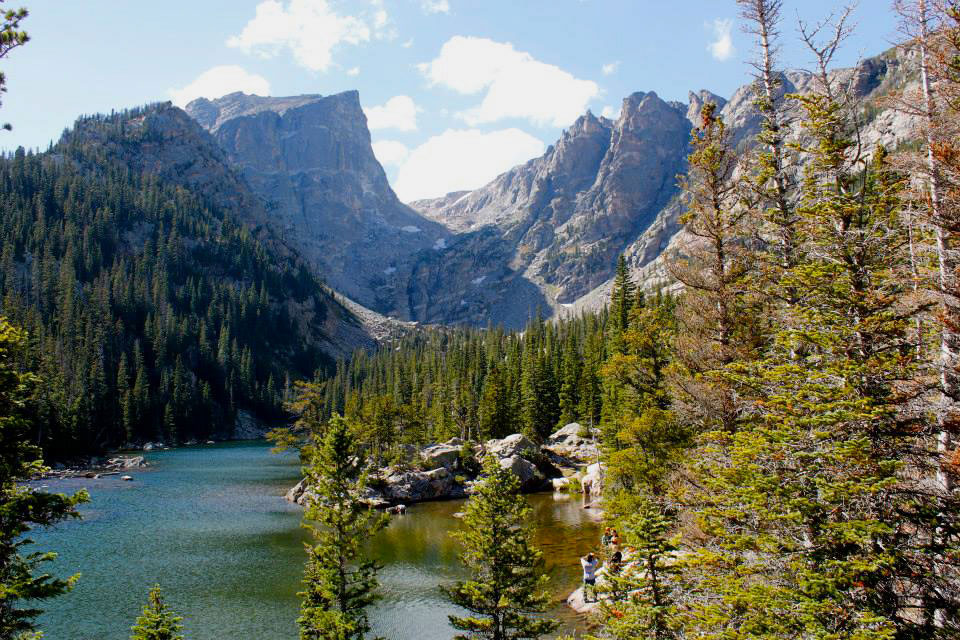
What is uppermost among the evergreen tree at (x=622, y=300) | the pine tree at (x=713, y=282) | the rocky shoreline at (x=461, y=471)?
the evergreen tree at (x=622, y=300)

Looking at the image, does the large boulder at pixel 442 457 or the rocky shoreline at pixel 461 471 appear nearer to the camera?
the rocky shoreline at pixel 461 471

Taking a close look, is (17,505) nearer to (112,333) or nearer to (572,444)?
(572,444)

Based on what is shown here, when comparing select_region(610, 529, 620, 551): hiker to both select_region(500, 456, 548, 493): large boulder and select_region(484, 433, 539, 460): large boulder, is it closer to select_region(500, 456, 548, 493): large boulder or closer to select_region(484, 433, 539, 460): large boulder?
select_region(500, 456, 548, 493): large boulder

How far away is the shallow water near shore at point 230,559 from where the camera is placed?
3006cm

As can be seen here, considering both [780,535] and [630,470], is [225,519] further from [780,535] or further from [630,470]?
[780,535]

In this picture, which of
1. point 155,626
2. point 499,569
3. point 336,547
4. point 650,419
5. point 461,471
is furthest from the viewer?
point 461,471

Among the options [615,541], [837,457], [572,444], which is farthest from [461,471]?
[837,457]

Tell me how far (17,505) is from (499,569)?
1293 centimetres

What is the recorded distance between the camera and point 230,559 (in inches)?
1636

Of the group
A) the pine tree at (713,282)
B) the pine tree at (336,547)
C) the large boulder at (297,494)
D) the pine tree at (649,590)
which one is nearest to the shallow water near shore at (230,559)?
the large boulder at (297,494)

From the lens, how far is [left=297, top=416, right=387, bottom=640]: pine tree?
1831 centimetres

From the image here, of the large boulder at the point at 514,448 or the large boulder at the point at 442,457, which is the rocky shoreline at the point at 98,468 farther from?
the large boulder at the point at 514,448

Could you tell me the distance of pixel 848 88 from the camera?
48.2 ft

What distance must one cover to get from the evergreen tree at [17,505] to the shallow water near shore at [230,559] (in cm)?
1749
